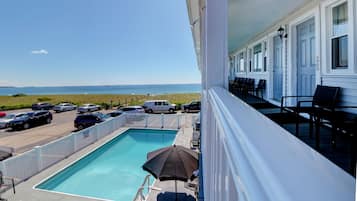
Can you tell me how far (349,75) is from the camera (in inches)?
164

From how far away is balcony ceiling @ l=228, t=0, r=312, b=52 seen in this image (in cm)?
571

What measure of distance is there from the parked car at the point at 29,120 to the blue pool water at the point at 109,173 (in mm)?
8429

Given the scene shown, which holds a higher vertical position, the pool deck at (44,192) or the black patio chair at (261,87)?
the black patio chair at (261,87)

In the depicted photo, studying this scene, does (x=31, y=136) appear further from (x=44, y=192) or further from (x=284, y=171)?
(x=284, y=171)

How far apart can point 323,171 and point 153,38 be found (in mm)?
48438

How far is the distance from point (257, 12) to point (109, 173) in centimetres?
790

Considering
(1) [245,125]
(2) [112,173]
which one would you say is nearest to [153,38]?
(2) [112,173]

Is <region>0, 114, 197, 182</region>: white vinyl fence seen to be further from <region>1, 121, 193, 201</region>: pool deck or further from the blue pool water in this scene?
the blue pool water

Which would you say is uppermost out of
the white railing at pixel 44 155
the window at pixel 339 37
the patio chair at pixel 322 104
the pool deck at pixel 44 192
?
the window at pixel 339 37

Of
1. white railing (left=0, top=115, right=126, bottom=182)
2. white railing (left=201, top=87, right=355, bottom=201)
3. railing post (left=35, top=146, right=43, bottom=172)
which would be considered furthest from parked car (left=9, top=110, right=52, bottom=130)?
white railing (left=201, top=87, right=355, bottom=201)

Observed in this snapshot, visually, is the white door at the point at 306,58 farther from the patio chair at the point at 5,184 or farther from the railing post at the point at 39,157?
the railing post at the point at 39,157

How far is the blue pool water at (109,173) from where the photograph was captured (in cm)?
874

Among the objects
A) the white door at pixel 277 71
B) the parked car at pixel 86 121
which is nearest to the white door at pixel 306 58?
the white door at pixel 277 71

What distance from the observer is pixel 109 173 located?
34.1ft
